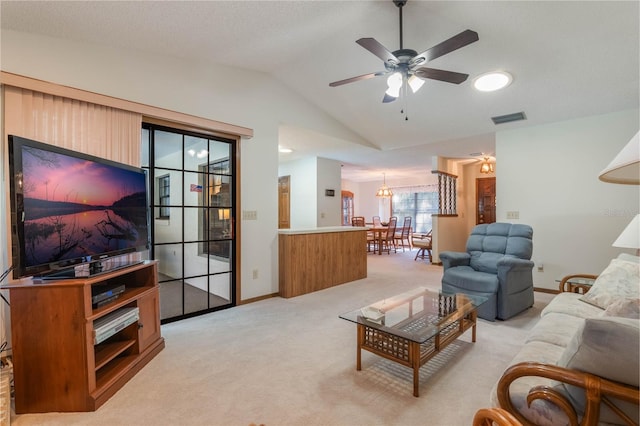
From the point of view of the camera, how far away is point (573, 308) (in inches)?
78.3

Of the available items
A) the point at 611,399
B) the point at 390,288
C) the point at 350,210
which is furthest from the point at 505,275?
the point at 350,210

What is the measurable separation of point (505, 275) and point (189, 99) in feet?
12.0

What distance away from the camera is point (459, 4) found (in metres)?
2.29

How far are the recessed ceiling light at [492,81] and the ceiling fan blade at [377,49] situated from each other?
154cm

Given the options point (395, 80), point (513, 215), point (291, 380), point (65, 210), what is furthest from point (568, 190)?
point (65, 210)

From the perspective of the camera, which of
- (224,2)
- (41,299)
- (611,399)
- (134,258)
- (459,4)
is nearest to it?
(611,399)

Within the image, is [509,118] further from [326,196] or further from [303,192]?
[303,192]

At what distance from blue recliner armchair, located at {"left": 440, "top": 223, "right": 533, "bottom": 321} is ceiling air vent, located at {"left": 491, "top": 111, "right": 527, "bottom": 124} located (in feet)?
5.01

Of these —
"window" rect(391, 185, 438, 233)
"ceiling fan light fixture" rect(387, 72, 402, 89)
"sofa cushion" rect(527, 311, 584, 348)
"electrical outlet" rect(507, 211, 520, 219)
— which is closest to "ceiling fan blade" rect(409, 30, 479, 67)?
"ceiling fan light fixture" rect(387, 72, 402, 89)

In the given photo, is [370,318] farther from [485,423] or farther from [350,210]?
[350,210]

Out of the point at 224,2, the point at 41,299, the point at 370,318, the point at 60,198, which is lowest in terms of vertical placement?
the point at 370,318

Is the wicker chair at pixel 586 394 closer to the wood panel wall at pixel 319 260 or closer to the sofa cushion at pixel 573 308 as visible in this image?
the sofa cushion at pixel 573 308

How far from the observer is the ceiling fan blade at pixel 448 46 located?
1.77m

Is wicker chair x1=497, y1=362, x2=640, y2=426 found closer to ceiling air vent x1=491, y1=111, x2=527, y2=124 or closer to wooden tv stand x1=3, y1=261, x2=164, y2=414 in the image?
wooden tv stand x1=3, y1=261, x2=164, y2=414
